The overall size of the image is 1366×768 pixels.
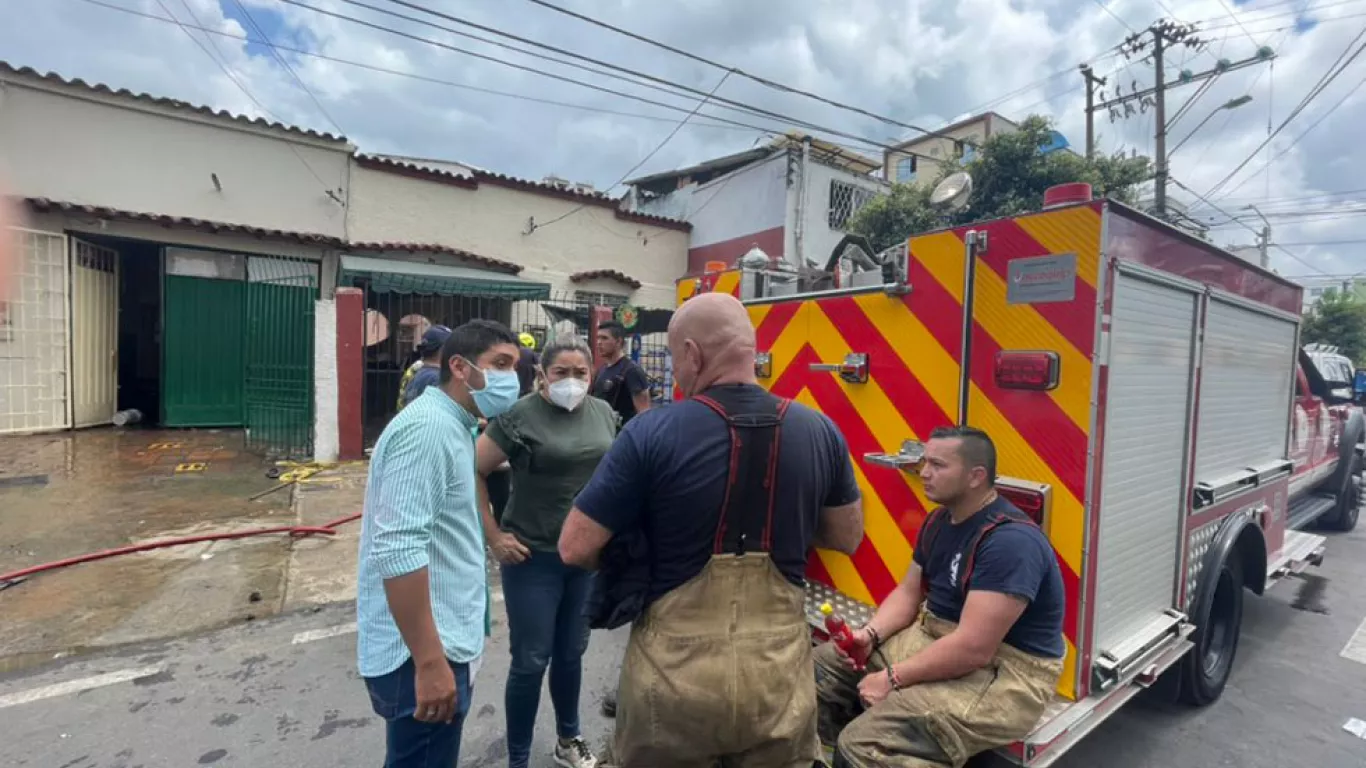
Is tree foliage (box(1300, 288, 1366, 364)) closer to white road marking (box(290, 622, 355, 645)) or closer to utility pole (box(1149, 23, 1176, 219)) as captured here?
utility pole (box(1149, 23, 1176, 219))

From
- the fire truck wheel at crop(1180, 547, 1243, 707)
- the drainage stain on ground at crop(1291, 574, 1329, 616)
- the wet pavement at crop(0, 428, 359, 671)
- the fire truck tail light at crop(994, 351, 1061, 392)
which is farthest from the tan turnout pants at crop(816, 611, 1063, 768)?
the drainage stain on ground at crop(1291, 574, 1329, 616)

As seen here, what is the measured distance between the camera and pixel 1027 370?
7.50 ft

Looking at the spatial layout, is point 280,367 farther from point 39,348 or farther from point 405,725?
point 405,725

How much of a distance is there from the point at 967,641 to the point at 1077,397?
882 mm

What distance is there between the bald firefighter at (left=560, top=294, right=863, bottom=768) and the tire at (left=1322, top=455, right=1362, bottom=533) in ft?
28.0

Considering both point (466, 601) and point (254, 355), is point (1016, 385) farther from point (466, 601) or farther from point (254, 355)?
point (254, 355)

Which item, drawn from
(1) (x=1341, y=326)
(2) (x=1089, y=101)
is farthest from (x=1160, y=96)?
(1) (x=1341, y=326)

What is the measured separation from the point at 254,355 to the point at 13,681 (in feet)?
23.6

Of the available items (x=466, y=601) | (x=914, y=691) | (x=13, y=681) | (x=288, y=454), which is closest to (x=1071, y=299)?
(x=914, y=691)

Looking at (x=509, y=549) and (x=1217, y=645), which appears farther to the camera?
(x=1217, y=645)

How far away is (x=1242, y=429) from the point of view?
11.6ft

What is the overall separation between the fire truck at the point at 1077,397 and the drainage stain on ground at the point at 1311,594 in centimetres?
205

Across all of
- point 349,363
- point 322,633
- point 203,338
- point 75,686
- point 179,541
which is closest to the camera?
point 75,686

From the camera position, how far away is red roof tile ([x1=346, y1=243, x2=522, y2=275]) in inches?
451
